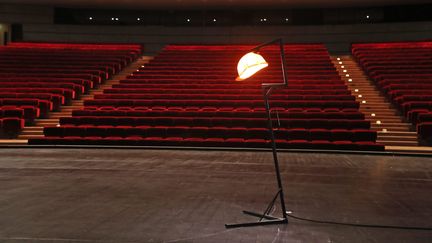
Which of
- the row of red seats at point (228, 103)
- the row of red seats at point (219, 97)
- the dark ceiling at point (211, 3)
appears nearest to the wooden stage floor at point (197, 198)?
the row of red seats at point (228, 103)

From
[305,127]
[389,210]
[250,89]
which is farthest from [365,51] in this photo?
[389,210]

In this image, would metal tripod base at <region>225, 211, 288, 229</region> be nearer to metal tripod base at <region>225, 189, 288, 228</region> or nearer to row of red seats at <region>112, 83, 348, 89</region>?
metal tripod base at <region>225, 189, 288, 228</region>

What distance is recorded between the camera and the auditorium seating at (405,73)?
691 centimetres

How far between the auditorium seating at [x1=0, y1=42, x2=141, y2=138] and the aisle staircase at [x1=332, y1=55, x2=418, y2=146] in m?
6.16

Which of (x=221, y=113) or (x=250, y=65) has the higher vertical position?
(x=250, y=65)

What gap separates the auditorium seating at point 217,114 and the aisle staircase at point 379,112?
13.9 inches

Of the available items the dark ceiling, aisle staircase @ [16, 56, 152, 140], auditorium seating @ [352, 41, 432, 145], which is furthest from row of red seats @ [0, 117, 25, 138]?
auditorium seating @ [352, 41, 432, 145]

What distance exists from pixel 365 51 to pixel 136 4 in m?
7.01

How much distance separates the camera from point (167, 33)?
42.7 ft

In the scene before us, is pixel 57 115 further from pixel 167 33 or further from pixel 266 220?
pixel 266 220

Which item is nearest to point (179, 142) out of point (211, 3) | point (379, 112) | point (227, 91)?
point (227, 91)

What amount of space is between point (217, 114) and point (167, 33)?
6.58 m

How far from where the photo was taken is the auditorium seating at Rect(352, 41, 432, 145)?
22.7 ft

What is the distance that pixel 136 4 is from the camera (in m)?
12.0
